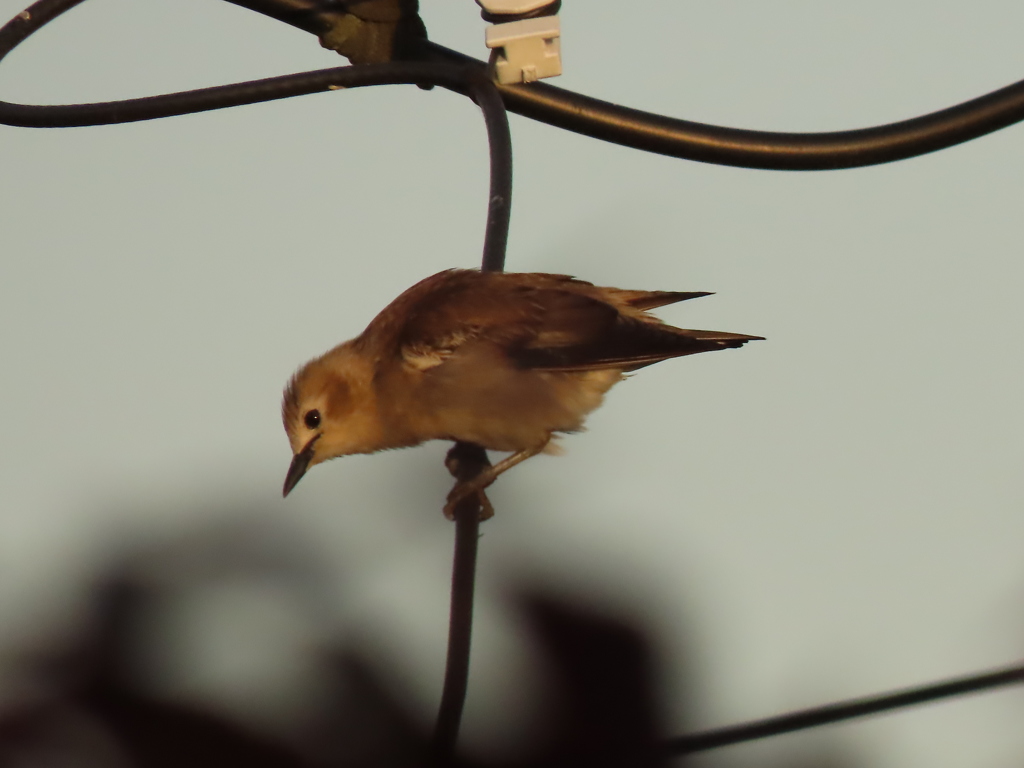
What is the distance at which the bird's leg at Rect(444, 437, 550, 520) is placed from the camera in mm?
3287

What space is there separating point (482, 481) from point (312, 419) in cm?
162

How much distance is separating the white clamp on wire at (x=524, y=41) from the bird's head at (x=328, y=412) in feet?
6.90

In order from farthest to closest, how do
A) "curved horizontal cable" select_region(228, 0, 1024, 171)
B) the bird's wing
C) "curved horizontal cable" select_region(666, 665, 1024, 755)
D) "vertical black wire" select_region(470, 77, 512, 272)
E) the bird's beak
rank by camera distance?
the bird's beak
the bird's wing
"vertical black wire" select_region(470, 77, 512, 272)
"curved horizontal cable" select_region(228, 0, 1024, 171)
"curved horizontal cable" select_region(666, 665, 1024, 755)

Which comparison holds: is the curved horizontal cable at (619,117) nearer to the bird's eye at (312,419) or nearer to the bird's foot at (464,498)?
the bird's foot at (464,498)

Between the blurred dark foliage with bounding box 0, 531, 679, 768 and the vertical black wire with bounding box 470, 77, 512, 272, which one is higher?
the vertical black wire with bounding box 470, 77, 512, 272

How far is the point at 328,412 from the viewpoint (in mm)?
5293

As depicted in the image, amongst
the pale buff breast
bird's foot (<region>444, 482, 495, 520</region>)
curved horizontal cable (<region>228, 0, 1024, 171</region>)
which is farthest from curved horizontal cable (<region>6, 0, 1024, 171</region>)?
the pale buff breast

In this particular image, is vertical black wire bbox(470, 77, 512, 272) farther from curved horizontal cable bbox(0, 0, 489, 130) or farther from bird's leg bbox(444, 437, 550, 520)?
bird's leg bbox(444, 437, 550, 520)

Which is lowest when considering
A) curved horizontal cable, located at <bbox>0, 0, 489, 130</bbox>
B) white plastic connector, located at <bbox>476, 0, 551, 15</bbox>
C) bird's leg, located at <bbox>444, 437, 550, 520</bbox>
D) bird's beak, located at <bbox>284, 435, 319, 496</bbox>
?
bird's beak, located at <bbox>284, 435, 319, 496</bbox>

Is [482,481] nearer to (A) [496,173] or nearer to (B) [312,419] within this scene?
(A) [496,173]

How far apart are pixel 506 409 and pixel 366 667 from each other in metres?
2.49

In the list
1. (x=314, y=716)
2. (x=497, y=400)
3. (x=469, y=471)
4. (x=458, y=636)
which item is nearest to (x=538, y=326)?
(x=497, y=400)

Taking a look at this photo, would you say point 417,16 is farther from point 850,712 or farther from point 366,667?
point 850,712

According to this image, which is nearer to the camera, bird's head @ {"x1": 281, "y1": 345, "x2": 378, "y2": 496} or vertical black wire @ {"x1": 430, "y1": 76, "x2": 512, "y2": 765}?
vertical black wire @ {"x1": 430, "y1": 76, "x2": 512, "y2": 765}
